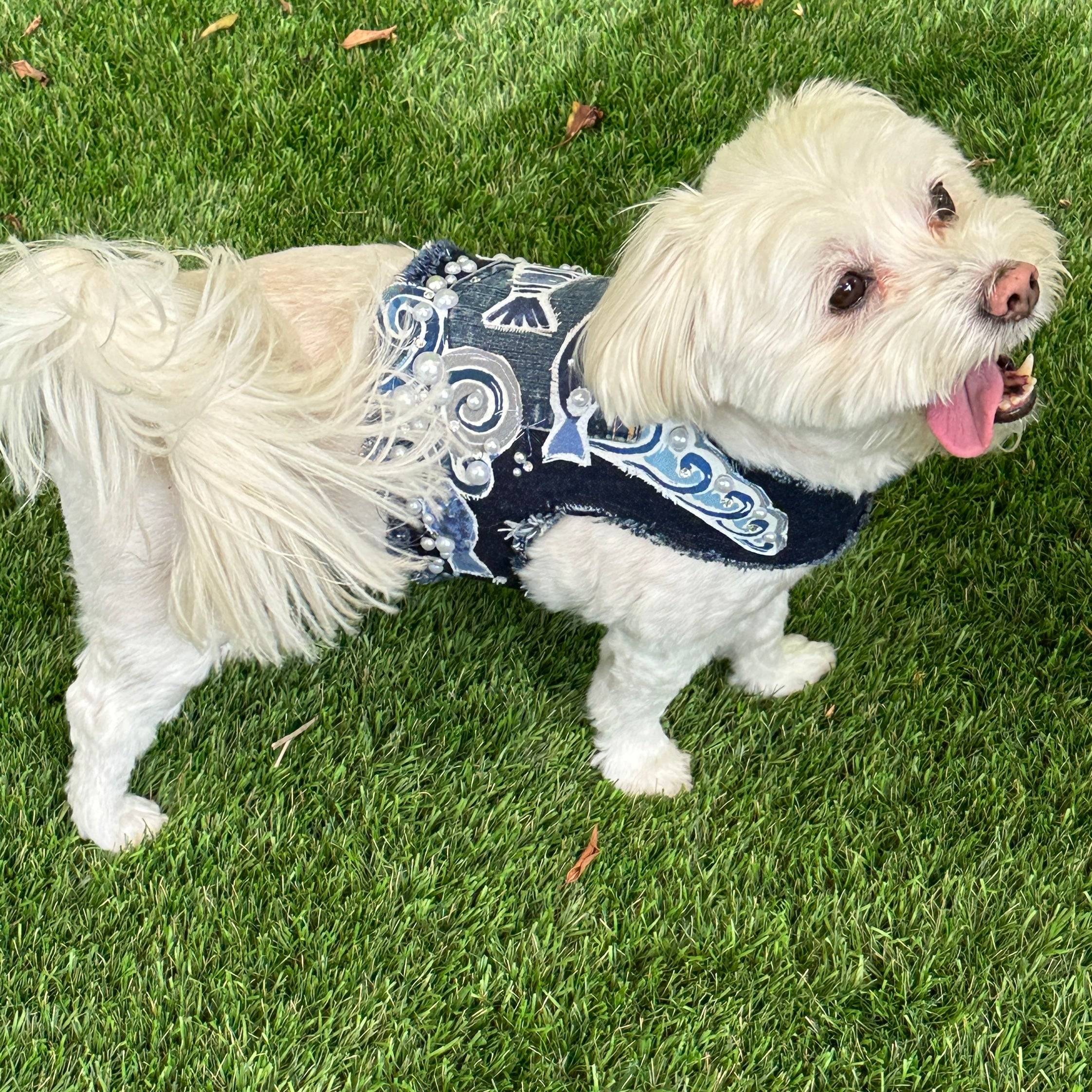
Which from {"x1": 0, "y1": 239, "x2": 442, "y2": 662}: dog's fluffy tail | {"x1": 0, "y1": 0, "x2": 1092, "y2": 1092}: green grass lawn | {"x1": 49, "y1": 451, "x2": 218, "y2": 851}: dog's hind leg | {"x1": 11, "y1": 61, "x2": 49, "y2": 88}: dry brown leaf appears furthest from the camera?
{"x1": 11, "y1": 61, "x2": 49, "y2": 88}: dry brown leaf

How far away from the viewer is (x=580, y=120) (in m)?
3.62

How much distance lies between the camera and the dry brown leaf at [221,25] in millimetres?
3850

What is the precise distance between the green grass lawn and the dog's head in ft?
3.70

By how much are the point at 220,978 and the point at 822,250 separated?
188 cm

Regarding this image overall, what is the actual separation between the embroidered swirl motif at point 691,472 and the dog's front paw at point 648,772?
80 cm

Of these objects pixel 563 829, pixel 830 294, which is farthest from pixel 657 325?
pixel 563 829

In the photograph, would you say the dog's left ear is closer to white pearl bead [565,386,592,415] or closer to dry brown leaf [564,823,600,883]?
white pearl bead [565,386,592,415]

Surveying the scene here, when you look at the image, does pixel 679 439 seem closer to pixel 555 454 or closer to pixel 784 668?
pixel 555 454

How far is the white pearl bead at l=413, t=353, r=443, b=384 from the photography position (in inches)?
73.5

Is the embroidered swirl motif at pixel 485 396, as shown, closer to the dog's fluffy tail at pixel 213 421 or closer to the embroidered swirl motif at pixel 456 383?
the embroidered swirl motif at pixel 456 383

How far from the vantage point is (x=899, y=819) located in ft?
7.99

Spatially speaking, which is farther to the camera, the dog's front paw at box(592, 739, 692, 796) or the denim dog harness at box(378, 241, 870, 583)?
the dog's front paw at box(592, 739, 692, 796)

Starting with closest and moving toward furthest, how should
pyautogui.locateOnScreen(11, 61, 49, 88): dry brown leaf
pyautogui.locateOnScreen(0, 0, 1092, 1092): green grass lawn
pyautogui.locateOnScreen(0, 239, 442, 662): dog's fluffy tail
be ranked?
pyautogui.locateOnScreen(0, 239, 442, 662): dog's fluffy tail, pyautogui.locateOnScreen(0, 0, 1092, 1092): green grass lawn, pyautogui.locateOnScreen(11, 61, 49, 88): dry brown leaf

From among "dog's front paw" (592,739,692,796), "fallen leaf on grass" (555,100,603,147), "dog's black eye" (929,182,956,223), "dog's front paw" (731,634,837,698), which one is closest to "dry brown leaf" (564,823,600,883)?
"dog's front paw" (592,739,692,796)
